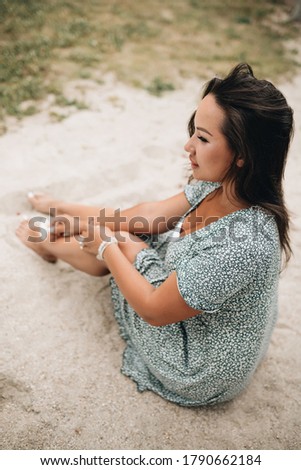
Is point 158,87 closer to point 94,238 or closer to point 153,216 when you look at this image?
point 153,216

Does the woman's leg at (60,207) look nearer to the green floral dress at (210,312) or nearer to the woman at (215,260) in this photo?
the woman at (215,260)

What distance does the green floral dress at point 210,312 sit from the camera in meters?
1.69

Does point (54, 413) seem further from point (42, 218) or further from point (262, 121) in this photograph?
point (262, 121)

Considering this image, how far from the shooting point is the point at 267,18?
7.19 meters

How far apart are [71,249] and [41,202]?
71cm

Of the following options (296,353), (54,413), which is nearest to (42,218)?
(54,413)


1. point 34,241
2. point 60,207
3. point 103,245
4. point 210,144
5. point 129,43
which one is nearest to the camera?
point 210,144

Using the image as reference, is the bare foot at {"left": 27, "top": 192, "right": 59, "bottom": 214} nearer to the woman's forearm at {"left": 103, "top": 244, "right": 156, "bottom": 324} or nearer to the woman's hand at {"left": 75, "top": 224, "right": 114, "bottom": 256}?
the woman's hand at {"left": 75, "top": 224, "right": 114, "bottom": 256}

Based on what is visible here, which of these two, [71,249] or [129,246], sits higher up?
[129,246]

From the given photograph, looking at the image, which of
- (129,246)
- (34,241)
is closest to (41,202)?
(34,241)

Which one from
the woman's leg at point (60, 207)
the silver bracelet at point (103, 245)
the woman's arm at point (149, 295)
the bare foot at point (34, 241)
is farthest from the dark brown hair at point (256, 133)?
the bare foot at point (34, 241)

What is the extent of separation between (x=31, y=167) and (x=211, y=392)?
230cm

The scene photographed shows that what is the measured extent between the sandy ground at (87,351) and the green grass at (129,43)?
98 cm

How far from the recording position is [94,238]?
2.30m
